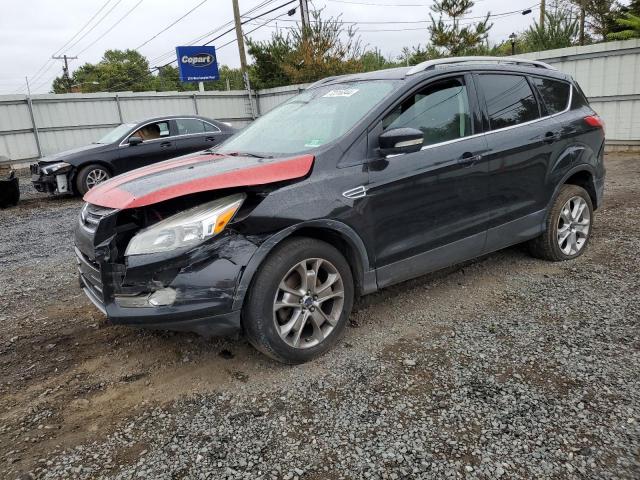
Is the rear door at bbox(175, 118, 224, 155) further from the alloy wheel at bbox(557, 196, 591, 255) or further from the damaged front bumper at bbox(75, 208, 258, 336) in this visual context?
the damaged front bumper at bbox(75, 208, 258, 336)

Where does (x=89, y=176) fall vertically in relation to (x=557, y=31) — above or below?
below

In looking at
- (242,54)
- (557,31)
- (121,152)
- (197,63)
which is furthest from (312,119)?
(242,54)

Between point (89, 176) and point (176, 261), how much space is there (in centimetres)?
801

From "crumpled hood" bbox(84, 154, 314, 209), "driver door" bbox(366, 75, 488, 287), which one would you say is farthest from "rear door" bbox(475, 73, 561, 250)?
"crumpled hood" bbox(84, 154, 314, 209)

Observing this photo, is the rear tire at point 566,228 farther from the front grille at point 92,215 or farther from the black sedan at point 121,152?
the black sedan at point 121,152

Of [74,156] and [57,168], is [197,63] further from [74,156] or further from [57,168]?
[57,168]

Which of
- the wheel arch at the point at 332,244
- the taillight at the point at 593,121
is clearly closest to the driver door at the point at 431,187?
the wheel arch at the point at 332,244

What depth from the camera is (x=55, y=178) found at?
9.25 meters

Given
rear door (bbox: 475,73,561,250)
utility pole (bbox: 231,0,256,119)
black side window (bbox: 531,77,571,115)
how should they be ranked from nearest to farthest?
rear door (bbox: 475,73,561,250), black side window (bbox: 531,77,571,115), utility pole (bbox: 231,0,256,119)

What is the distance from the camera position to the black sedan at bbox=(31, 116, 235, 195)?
30.7ft

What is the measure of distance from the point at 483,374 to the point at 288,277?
1283mm

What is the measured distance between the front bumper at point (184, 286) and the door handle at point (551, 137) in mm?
2848

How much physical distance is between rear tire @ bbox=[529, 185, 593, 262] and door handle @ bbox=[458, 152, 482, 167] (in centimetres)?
117

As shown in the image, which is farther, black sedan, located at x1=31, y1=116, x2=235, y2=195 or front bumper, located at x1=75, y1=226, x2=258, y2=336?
black sedan, located at x1=31, y1=116, x2=235, y2=195
